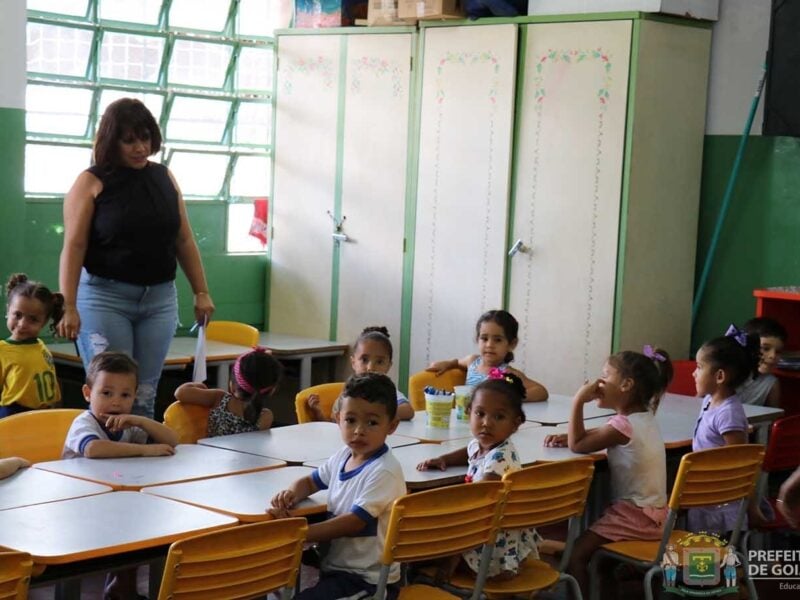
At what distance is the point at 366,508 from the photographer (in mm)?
3359

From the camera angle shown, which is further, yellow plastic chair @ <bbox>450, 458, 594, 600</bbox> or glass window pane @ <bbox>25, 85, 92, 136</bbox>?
glass window pane @ <bbox>25, 85, 92, 136</bbox>

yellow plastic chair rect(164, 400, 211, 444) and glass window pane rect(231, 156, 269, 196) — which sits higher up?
glass window pane rect(231, 156, 269, 196)

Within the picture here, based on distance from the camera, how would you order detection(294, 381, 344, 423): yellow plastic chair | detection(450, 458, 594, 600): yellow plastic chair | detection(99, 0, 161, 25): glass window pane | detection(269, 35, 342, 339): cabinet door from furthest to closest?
detection(269, 35, 342, 339): cabinet door → detection(99, 0, 161, 25): glass window pane → detection(294, 381, 344, 423): yellow plastic chair → detection(450, 458, 594, 600): yellow plastic chair

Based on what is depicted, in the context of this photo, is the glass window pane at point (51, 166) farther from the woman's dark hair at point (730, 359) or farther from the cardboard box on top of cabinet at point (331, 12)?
the woman's dark hair at point (730, 359)

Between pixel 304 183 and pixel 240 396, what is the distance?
11.9ft

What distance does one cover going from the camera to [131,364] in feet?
13.2

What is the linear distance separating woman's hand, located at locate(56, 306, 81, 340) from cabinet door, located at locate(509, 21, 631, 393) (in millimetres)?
2848

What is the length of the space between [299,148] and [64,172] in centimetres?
147

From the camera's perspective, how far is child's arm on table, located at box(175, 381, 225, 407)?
4.38 m

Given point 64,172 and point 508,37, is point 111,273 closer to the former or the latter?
point 64,172

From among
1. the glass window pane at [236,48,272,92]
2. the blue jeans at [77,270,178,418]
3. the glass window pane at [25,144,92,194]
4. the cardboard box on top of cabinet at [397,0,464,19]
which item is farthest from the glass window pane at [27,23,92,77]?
the blue jeans at [77,270,178,418]

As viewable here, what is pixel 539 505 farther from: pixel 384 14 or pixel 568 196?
pixel 384 14

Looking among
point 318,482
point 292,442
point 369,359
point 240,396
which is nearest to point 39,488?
point 318,482

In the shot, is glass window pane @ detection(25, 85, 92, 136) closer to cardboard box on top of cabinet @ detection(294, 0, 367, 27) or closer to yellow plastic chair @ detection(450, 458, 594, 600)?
cardboard box on top of cabinet @ detection(294, 0, 367, 27)
